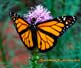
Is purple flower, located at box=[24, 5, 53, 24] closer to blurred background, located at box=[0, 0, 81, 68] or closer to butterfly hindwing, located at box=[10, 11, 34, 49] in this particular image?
butterfly hindwing, located at box=[10, 11, 34, 49]

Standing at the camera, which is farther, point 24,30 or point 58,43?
point 58,43

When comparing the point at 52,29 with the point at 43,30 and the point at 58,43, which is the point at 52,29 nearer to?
the point at 43,30

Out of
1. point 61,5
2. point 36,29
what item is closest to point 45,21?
point 36,29

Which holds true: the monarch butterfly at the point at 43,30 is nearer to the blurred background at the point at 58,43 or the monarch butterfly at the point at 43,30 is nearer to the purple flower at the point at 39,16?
the purple flower at the point at 39,16

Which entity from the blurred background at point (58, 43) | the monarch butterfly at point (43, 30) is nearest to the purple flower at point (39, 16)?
the monarch butterfly at point (43, 30)

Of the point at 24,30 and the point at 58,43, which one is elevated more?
the point at 24,30

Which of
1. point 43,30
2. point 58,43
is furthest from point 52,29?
point 58,43

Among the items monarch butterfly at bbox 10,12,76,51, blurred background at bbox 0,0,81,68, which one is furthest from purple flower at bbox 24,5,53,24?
blurred background at bbox 0,0,81,68

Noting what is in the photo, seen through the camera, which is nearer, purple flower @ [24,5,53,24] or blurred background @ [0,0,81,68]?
purple flower @ [24,5,53,24]
